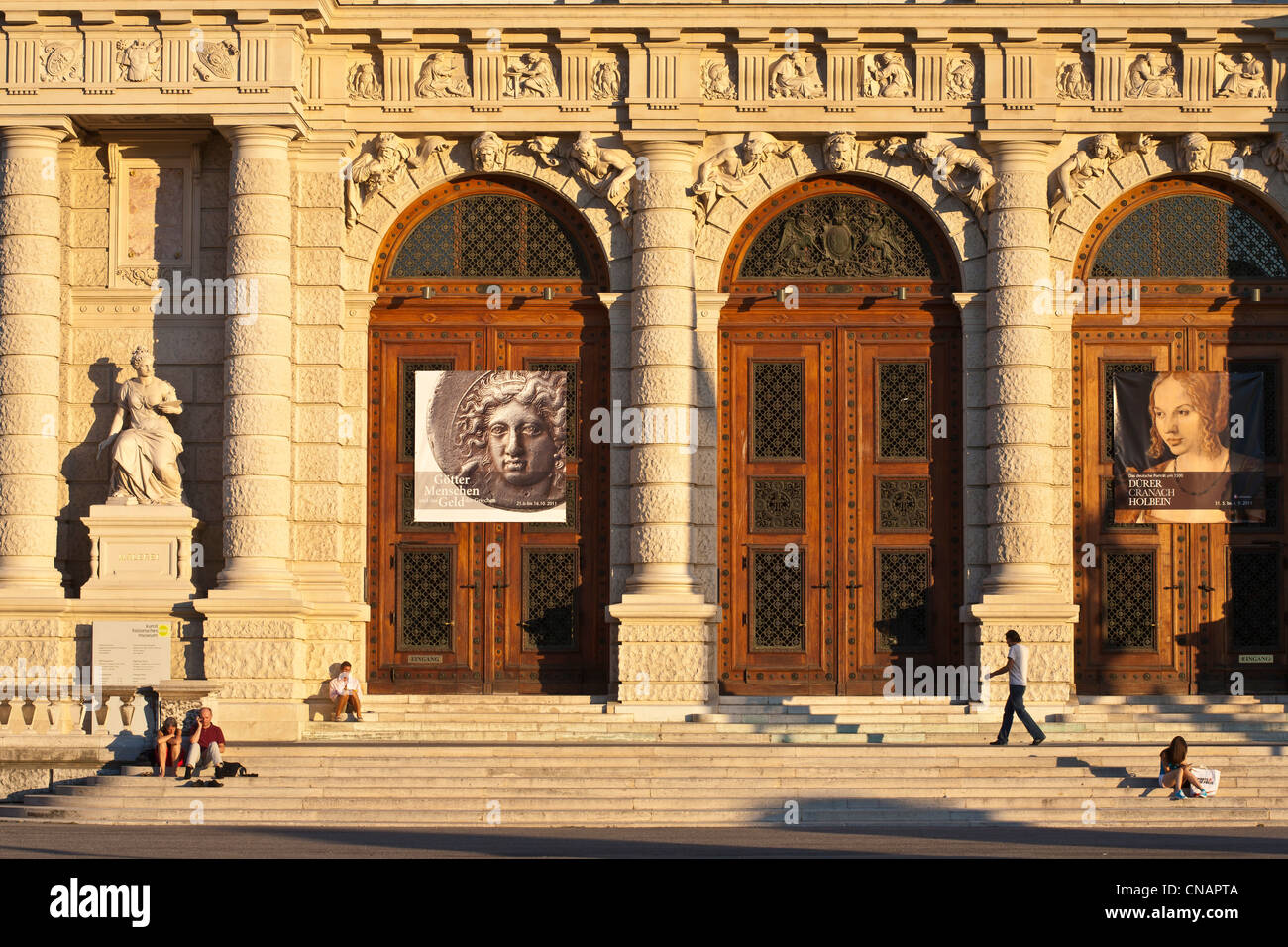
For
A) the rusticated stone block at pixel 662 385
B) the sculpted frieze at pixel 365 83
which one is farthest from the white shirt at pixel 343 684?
the sculpted frieze at pixel 365 83

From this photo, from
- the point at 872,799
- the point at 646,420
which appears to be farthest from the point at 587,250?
the point at 872,799

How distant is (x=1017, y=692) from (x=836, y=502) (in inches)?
193

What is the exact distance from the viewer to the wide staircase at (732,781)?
2331 cm

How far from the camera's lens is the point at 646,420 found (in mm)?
29375

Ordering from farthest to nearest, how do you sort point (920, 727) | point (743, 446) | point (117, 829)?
point (743, 446) → point (920, 727) → point (117, 829)

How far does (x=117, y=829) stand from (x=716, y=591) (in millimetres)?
10063

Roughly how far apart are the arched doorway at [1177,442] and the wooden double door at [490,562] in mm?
7317

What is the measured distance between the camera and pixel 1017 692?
2609 centimetres

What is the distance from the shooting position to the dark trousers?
2558 centimetres

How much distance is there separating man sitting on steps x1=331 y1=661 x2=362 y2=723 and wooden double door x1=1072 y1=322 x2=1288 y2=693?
1061 cm

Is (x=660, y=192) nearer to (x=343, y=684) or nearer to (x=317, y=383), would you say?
(x=317, y=383)

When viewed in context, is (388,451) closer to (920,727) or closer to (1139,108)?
(920,727)

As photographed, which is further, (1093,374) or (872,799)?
(1093,374)

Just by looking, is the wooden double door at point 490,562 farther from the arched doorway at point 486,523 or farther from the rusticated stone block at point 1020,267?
the rusticated stone block at point 1020,267
